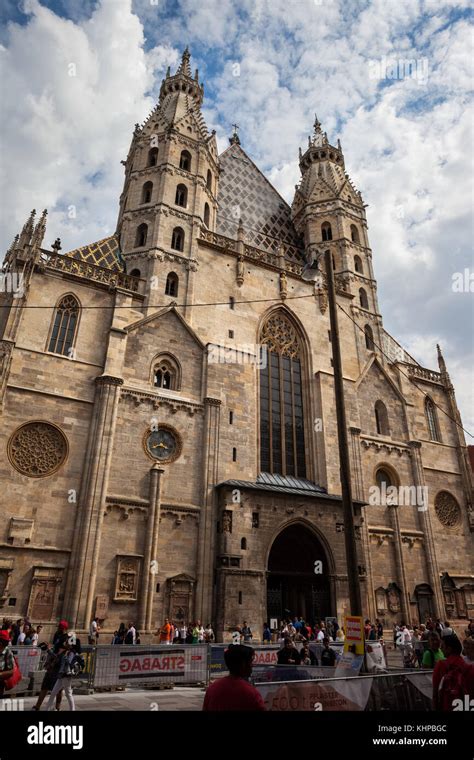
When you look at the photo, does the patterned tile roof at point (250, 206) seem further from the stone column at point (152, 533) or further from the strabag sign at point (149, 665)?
the strabag sign at point (149, 665)

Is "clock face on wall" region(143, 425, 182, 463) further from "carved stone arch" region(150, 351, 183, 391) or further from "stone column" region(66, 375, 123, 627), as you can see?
"carved stone arch" region(150, 351, 183, 391)

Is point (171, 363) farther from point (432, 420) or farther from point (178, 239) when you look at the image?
point (432, 420)

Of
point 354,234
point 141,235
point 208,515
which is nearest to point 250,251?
point 141,235

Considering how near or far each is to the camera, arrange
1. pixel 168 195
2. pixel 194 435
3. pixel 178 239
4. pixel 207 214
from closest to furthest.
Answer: pixel 194 435 → pixel 178 239 → pixel 168 195 → pixel 207 214

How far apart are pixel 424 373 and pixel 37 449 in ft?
76.8

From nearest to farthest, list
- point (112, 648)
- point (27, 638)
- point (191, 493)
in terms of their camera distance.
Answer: point (112, 648) < point (27, 638) < point (191, 493)

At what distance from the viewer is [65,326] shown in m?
20.2

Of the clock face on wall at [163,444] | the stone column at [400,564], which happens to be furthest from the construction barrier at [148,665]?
the stone column at [400,564]

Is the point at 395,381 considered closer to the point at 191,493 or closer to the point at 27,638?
the point at 191,493

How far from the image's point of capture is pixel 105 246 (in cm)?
2473

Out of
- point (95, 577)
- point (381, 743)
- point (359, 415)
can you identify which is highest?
point (359, 415)

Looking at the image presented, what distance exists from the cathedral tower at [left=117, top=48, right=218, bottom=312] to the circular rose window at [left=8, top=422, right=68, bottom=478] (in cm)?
789

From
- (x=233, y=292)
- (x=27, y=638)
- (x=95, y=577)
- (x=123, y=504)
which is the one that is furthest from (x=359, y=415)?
(x=27, y=638)

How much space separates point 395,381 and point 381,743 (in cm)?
2651
